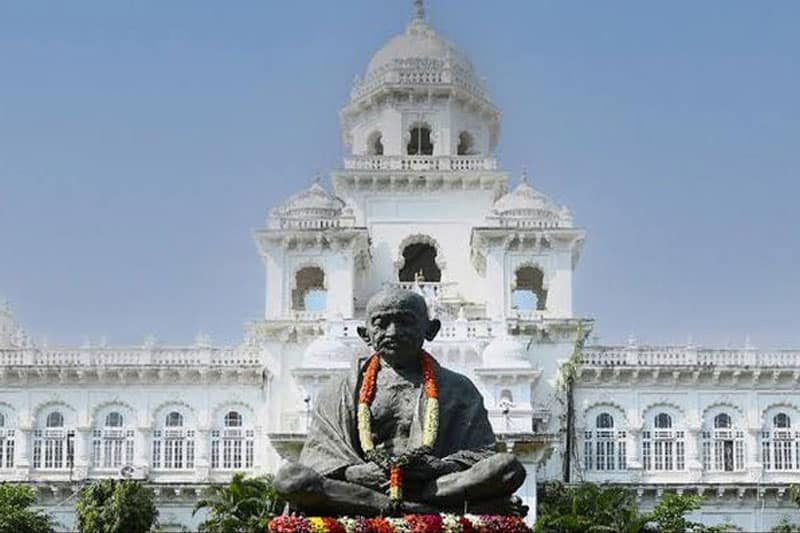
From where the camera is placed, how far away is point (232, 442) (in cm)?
6469

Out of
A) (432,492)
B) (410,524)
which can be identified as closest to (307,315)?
(432,492)

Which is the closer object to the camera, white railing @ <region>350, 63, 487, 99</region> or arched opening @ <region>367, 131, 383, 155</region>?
white railing @ <region>350, 63, 487, 99</region>

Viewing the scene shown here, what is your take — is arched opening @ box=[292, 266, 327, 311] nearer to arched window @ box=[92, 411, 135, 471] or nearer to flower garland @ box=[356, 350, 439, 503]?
arched window @ box=[92, 411, 135, 471]

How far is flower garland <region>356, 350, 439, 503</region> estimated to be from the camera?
13.2 metres

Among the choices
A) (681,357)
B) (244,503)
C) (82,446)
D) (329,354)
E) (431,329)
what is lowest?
(244,503)

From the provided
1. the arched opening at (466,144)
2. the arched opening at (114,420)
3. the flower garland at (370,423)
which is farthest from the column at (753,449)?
the flower garland at (370,423)

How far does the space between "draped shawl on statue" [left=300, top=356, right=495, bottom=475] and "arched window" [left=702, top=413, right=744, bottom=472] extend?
51.8m

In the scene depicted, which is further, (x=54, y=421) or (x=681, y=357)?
(x=54, y=421)

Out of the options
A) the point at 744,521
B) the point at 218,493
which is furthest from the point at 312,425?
the point at 744,521

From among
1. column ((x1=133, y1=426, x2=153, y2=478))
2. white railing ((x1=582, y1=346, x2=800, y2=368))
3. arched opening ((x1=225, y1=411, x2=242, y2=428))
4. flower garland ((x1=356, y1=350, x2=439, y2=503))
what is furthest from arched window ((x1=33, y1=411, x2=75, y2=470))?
flower garland ((x1=356, y1=350, x2=439, y2=503))

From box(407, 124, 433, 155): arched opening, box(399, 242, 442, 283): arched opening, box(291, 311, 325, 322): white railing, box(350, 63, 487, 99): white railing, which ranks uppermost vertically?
box(350, 63, 487, 99): white railing

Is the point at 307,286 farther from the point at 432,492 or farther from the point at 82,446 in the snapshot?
the point at 432,492

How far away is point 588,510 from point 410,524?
38941 mm

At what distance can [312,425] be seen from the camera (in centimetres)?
1403
